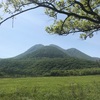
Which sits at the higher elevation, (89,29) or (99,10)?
(99,10)

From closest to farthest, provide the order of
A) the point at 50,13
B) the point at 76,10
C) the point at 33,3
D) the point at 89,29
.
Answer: the point at 33,3, the point at 50,13, the point at 76,10, the point at 89,29

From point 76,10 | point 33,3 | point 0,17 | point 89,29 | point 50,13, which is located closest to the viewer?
point 33,3

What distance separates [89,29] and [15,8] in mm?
7986

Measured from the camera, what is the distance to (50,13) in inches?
808

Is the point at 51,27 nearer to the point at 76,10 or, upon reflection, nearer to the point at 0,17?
the point at 76,10

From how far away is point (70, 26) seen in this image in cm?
2555

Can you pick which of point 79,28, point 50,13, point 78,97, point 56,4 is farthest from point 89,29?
point 78,97

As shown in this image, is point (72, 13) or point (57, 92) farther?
point (57, 92)

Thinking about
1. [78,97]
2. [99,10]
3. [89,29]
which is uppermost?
[99,10]

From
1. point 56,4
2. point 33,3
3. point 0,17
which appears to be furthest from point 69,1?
point 0,17

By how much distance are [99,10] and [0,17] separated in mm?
9649

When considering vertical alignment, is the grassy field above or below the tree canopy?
below

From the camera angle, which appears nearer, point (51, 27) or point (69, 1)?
point (69, 1)

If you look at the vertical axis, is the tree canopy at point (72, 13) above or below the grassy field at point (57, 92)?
above
